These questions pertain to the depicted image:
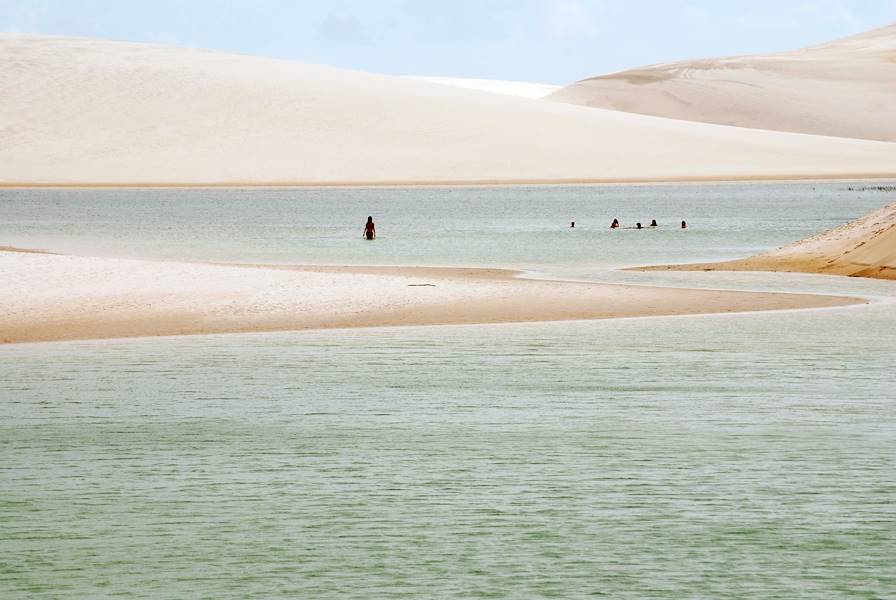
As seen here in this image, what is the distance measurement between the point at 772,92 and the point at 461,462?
14729 centimetres

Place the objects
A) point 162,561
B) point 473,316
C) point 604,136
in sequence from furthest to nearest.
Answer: point 604,136 < point 473,316 < point 162,561

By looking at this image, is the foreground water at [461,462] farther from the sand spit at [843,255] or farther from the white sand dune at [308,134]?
the white sand dune at [308,134]

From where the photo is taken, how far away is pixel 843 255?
25188mm

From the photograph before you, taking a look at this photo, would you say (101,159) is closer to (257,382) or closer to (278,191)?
(278,191)

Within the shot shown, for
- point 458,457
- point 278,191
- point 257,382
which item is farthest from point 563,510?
point 278,191

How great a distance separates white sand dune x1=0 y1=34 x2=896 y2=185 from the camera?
272ft

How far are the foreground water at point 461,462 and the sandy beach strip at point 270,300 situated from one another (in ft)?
3.45

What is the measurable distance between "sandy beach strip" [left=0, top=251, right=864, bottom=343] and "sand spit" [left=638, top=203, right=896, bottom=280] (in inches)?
148

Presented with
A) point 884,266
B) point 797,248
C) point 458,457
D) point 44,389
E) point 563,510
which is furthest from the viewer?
point 797,248

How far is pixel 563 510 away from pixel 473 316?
9.86 metres

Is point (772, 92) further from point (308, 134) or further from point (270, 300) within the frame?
point (270, 300)

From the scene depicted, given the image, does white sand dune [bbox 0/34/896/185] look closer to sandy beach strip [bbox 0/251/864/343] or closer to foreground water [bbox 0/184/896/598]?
sandy beach strip [bbox 0/251/864/343]

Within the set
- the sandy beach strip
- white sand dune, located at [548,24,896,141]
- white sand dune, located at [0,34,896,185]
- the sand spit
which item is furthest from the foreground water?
white sand dune, located at [548,24,896,141]

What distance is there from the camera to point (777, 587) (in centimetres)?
743
